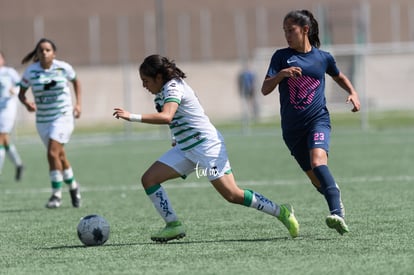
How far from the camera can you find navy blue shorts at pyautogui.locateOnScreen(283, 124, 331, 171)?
8938 millimetres

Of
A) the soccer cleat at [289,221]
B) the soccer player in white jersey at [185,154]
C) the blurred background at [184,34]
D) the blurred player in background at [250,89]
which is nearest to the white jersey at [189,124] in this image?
the soccer player in white jersey at [185,154]

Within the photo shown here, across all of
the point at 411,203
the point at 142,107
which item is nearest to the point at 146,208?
the point at 411,203

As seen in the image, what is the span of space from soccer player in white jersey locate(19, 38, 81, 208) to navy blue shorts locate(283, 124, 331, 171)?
13.4ft

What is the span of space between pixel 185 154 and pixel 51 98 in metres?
4.21

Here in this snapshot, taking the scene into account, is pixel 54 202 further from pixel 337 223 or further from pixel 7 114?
pixel 337 223

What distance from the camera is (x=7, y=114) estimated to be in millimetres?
16094

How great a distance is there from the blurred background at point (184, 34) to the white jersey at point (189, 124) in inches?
1360

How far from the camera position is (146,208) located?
12039 mm

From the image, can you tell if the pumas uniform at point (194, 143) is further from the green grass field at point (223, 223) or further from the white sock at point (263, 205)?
the green grass field at point (223, 223)

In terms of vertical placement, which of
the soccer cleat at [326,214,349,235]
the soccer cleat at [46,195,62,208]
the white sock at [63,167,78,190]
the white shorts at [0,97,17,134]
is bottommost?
the soccer cleat at [46,195,62,208]

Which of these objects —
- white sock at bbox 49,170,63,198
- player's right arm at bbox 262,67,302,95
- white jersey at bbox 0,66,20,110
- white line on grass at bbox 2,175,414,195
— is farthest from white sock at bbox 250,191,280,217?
white jersey at bbox 0,66,20,110

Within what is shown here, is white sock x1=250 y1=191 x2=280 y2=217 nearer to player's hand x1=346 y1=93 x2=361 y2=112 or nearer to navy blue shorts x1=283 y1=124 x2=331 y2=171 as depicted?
navy blue shorts x1=283 y1=124 x2=331 y2=171

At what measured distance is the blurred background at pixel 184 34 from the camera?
45.8 m

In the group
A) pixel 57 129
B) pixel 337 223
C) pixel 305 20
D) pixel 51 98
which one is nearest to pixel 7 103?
pixel 51 98
